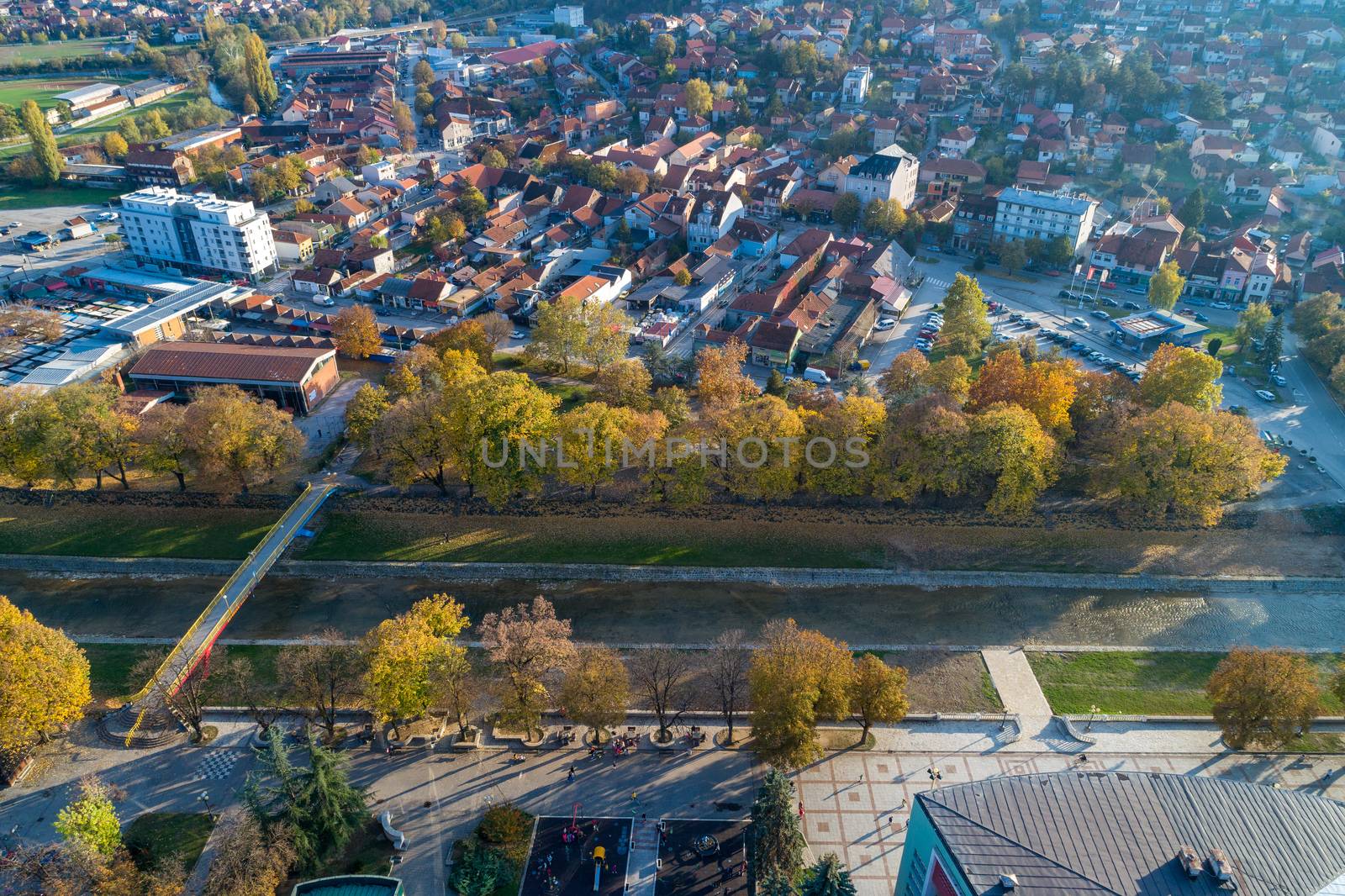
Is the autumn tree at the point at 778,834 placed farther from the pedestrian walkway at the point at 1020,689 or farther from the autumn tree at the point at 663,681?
the pedestrian walkway at the point at 1020,689

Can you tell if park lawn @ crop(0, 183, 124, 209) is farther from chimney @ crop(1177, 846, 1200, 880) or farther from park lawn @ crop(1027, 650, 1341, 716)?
chimney @ crop(1177, 846, 1200, 880)

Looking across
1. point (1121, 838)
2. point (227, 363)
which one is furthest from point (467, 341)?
point (1121, 838)

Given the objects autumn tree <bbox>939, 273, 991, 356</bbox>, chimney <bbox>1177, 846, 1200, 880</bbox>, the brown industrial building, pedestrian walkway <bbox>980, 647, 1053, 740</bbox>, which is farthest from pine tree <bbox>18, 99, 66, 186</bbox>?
chimney <bbox>1177, 846, 1200, 880</bbox>

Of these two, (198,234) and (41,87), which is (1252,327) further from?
(41,87)

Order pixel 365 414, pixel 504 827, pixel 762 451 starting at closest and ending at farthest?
pixel 504 827
pixel 762 451
pixel 365 414

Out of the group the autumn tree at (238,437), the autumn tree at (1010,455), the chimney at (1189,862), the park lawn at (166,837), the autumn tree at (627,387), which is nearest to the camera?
the chimney at (1189,862)

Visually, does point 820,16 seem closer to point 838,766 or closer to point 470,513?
point 470,513

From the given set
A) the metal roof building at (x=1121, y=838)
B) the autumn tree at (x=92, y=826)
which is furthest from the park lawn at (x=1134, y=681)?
the autumn tree at (x=92, y=826)
